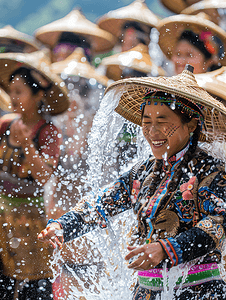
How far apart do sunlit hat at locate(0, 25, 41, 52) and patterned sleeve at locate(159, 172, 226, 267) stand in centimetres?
315

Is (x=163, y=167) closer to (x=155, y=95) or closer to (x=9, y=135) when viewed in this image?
(x=155, y=95)

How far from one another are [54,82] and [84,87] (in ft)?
1.89

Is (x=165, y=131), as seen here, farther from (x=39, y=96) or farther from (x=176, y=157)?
(x=39, y=96)

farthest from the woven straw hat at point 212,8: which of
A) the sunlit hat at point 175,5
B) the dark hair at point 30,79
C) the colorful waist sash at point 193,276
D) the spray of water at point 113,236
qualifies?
the colorful waist sash at point 193,276

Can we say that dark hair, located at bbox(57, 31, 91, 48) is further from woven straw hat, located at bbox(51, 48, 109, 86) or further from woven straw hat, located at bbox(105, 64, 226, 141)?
woven straw hat, located at bbox(105, 64, 226, 141)

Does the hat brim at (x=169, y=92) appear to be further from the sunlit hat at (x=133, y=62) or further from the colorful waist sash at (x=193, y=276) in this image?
the sunlit hat at (x=133, y=62)

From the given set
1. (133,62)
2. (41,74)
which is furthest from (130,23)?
(41,74)

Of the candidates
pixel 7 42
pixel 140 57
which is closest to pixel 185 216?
pixel 140 57

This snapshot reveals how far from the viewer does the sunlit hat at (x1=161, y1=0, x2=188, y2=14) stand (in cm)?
383

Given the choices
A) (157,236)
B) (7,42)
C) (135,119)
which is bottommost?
(157,236)

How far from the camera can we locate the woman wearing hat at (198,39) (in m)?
3.42

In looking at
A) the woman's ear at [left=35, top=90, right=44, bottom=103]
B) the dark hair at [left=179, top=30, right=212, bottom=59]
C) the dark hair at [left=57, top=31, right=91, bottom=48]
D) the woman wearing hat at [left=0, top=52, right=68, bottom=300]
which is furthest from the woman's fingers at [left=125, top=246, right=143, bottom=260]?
the dark hair at [left=57, top=31, right=91, bottom=48]

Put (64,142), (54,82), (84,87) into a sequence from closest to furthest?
(54,82) < (64,142) < (84,87)

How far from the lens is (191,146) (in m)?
1.43
